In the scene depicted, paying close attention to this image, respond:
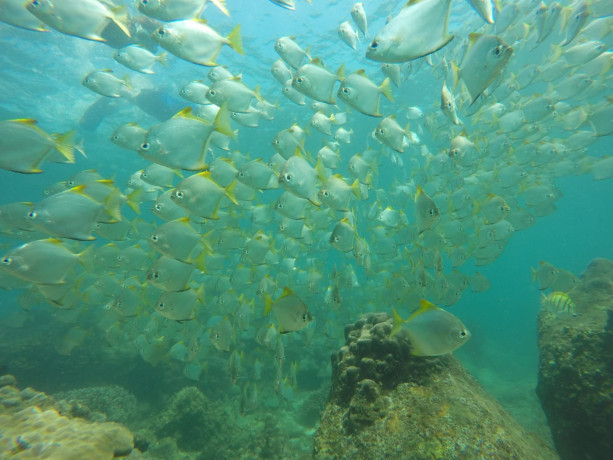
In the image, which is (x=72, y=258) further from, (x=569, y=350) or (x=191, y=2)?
(x=569, y=350)

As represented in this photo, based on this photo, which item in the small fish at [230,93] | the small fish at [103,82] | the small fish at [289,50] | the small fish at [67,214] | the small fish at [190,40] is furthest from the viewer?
the small fish at [103,82]

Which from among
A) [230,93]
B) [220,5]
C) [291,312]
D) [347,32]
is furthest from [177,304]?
[347,32]

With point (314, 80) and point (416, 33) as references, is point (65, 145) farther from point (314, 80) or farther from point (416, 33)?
point (416, 33)

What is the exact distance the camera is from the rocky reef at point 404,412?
2438mm

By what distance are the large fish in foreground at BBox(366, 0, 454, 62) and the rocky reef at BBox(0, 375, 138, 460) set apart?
5348mm

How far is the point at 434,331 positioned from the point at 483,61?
2.62m

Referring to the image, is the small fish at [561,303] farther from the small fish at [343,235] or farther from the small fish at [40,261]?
the small fish at [40,261]

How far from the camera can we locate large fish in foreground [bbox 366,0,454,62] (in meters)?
2.26

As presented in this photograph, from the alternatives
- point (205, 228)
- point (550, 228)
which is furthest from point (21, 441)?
point (550, 228)

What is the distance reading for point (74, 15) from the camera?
4016 mm

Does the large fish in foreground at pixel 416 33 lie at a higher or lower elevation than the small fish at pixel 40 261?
higher

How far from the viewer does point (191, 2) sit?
14.2 ft

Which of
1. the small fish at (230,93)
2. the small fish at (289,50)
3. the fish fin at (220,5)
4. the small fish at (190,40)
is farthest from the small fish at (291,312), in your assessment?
the small fish at (289,50)

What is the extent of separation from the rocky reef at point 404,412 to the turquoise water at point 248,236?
6.24 ft
